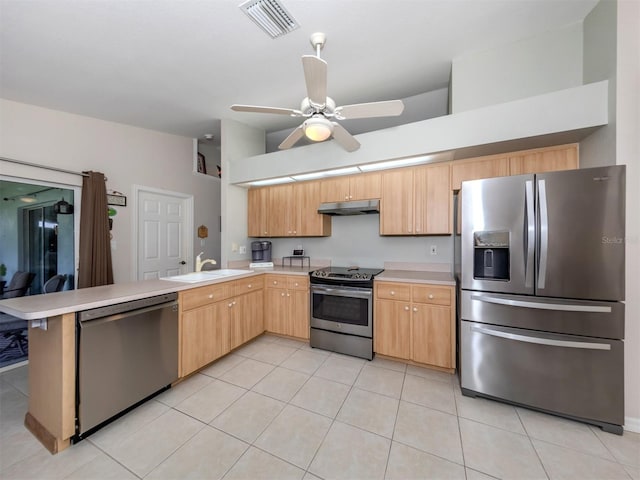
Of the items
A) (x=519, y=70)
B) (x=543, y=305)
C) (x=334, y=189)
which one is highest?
(x=519, y=70)

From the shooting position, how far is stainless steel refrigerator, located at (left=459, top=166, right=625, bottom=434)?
1718mm

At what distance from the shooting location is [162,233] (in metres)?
4.12

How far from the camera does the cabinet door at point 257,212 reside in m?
3.86

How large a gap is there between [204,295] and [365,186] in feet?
7.28

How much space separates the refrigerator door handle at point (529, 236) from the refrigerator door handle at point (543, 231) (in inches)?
1.8

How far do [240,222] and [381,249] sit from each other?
2.15 meters

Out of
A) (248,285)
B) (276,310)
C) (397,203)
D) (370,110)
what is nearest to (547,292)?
(397,203)

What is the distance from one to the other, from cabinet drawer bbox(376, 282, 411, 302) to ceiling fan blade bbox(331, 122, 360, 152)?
1.49 metres

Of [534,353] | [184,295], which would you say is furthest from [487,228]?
[184,295]

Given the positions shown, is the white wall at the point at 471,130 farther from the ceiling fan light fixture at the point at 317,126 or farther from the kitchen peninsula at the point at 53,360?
the kitchen peninsula at the point at 53,360

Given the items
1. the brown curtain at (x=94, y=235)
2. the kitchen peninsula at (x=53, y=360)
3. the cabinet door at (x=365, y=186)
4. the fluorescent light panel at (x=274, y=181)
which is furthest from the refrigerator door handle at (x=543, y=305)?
the brown curtain at (x=94, y=235)

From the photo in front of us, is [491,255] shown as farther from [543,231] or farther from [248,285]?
[248,285]

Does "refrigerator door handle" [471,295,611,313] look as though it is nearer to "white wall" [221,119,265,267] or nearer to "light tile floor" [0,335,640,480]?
"light tile floor" [0,335,640,480]

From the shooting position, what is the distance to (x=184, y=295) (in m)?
2.31
